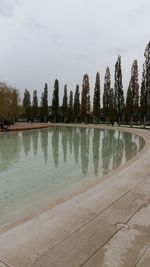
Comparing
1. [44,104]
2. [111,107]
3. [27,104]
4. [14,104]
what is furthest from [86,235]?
[27,104]

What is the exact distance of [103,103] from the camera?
1545 inches

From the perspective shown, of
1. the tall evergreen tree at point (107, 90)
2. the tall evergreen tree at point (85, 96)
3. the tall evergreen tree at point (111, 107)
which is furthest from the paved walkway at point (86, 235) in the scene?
the tall evergreen tree at point (85, 96)

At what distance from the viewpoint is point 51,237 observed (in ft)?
Result: 9.67

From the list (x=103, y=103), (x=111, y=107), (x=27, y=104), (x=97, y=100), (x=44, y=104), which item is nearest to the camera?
(x=111, y=107)

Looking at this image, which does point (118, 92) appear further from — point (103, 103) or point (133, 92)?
point (103, 103)

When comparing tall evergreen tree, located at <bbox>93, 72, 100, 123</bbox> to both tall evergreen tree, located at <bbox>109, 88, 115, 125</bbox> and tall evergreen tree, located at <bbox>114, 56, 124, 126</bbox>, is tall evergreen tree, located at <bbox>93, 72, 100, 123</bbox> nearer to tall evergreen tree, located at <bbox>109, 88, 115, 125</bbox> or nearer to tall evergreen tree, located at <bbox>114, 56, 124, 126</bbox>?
tall evergreen tree, located at <bbox>109, 88, 115, 125</bbox>

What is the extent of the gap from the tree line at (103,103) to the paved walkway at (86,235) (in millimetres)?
26214

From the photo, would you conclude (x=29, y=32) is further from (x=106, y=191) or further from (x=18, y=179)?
(x=106, y=191)

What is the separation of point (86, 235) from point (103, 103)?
3716cm

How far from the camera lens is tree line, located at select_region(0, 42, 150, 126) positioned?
2995 cm

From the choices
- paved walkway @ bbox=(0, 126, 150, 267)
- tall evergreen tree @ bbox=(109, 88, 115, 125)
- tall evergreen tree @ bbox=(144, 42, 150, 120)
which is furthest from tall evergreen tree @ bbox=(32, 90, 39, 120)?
paved walkway @ bbox=(0, 126, 150, 267)

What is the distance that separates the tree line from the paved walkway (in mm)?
26214

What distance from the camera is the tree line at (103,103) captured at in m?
30.0

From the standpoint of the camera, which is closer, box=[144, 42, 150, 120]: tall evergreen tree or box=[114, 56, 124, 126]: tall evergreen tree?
box=[144, 42, 150, 120]: tall evergreen tree
